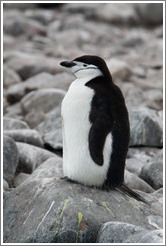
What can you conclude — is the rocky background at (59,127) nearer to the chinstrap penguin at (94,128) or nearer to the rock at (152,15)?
the chinstrap penguin at (94,128)

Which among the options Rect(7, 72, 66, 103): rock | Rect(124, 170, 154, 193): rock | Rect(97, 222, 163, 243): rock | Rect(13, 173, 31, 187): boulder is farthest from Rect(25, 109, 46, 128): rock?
Rect(97, 222, 163, 243): rock

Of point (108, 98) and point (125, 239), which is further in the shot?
point (108, 98)

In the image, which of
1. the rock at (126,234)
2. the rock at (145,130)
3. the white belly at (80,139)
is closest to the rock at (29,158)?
the rock at (145,130)

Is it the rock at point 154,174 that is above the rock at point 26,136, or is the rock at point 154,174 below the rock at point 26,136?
below

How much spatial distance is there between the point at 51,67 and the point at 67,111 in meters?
6.42

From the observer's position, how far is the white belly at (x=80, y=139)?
4.04 meters

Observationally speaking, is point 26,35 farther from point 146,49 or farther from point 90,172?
point 90,172

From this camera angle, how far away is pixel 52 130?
672 centimetres

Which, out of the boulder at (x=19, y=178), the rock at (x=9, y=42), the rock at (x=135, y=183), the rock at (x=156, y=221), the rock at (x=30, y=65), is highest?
the rock at (x=9, y=42)

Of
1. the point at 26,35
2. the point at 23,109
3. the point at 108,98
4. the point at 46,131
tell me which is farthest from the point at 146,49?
the point at 108,98

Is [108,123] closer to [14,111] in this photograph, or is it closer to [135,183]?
[135,183]

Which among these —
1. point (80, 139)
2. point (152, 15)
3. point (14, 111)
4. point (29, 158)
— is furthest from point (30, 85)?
point (152, 15)

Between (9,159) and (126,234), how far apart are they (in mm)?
2063

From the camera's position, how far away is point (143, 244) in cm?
313
